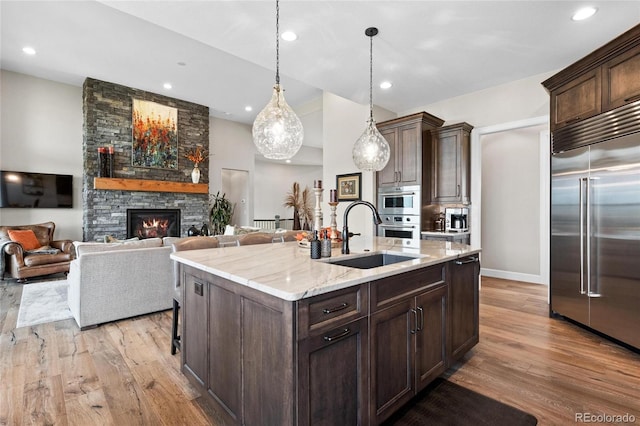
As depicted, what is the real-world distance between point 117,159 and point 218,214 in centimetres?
268

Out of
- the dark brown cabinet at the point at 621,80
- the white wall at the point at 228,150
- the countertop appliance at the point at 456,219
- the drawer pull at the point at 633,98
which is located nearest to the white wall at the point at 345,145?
the countertop appliance at the point at 456,219

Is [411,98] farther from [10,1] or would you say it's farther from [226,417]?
[10,1]

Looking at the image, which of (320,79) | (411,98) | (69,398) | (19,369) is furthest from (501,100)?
(19,369)

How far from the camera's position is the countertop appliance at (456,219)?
4543 mm

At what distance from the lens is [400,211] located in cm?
473

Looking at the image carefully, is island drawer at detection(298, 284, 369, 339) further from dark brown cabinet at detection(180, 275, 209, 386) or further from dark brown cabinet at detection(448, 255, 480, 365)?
dark brown cabinet at detection(448, 255, 480, 365)

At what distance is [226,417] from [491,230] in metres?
5.33

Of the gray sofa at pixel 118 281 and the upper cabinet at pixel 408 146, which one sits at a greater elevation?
the upper cabinet at pixel 408 146

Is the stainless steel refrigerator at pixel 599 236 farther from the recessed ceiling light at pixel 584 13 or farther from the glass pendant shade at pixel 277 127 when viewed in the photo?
the glass pendant shade at pixel 277 127

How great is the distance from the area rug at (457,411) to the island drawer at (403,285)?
2.37 ft

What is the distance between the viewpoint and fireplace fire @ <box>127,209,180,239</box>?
6691 millimetres

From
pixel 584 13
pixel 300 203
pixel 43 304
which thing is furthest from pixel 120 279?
pixel 300 203

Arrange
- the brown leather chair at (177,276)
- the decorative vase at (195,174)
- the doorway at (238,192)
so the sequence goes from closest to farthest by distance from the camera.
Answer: the brown leather chair at (177,276) → the decorative vase at (195,174) → the doorway at (238,192)

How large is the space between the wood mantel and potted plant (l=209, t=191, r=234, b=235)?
23.9 inches
